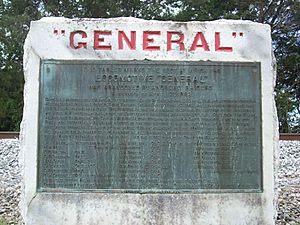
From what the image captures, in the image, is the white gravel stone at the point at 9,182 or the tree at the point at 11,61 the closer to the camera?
the white gravel stone at the point at 9,182

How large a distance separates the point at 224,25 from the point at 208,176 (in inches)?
63.7

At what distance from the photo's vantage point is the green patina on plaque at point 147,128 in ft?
19.6

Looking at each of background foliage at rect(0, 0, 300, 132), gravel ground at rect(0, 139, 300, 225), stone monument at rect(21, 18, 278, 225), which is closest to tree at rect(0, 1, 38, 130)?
background foliage at rect(0, 0, 300, 132)

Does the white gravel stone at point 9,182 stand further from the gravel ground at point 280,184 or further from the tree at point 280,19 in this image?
the tree at point 280,19

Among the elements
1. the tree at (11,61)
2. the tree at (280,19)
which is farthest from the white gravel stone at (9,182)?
the tree at (280,19)

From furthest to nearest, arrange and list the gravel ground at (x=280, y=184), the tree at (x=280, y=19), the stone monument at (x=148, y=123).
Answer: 1. the tree at (x=280, y=19)
2. the gravel ground at (x=280, y=184)
3. the stone monument at (x=148, y=123)

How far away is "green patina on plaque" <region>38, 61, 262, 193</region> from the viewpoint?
5961mm

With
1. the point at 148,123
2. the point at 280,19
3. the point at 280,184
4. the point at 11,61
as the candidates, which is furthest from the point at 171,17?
the point at 148,123

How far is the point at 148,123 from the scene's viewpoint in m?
6.02

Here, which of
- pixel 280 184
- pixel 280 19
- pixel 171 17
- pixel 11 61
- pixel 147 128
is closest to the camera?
pixel 147 128

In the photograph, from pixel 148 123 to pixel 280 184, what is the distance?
5.11m

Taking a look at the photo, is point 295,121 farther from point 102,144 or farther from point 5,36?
point 102,144

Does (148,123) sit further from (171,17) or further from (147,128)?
(171,17)

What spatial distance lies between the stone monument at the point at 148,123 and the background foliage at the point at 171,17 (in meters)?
17.4
